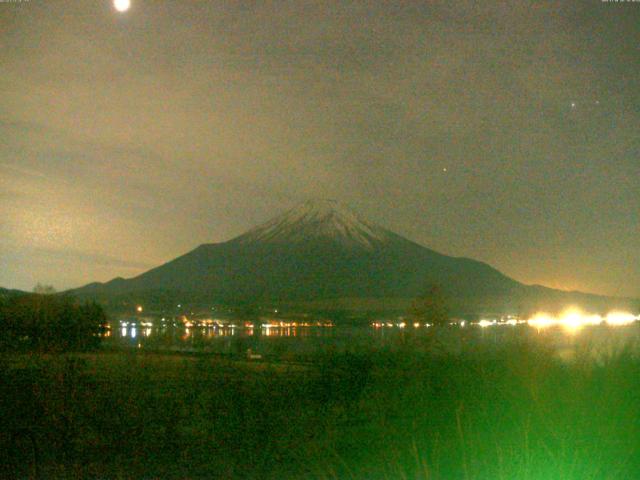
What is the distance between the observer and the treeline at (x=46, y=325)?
24.5 m

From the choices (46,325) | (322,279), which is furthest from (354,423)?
(322,279)

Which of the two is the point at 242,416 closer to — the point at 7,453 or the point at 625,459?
the point at 7,453

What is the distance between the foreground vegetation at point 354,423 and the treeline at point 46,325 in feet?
21.5

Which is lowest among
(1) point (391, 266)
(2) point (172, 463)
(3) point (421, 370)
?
(2) point (172, 463)

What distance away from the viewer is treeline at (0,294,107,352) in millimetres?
24453

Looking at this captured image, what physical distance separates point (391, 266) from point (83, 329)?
88280 millimetres

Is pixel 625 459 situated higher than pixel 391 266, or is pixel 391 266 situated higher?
pixel 391 266

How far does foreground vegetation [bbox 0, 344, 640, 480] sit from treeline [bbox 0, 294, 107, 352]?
21.5 feet

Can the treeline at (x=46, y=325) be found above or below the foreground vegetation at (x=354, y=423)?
above

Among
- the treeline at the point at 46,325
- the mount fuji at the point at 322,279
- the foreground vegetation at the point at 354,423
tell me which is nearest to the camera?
the foreground vegetation at the point at 354,423

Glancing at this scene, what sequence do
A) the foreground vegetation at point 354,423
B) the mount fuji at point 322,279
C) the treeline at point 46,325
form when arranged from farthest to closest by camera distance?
the mount fuji at point 322,279
the treeline at point 46,325
the foreground vegetation at point 354,423

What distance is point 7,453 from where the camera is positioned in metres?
11.7

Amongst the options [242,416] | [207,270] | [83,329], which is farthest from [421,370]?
[207,270]

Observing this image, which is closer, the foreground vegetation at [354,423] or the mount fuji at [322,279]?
the foreground vegetation at [354,423]
